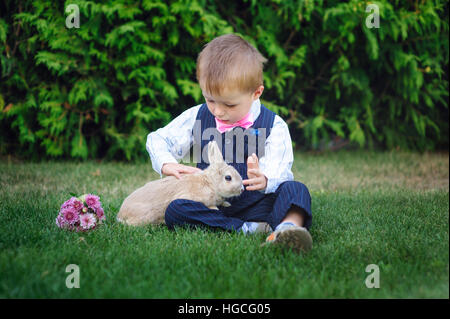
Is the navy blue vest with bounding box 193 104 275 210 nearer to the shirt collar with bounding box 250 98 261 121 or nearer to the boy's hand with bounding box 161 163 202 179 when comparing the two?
the shirt collar with bounding box 250 98 261 121

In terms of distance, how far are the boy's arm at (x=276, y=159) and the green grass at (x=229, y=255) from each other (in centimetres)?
36

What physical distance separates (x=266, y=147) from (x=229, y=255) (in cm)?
86

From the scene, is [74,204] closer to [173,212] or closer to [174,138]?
[173,212]

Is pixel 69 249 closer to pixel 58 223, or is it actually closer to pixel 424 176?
pixel 58 223

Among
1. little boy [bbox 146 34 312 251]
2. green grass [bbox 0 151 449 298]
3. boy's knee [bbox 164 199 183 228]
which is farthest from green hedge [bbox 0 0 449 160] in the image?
boy's knee [bbox 164 199 183 228]

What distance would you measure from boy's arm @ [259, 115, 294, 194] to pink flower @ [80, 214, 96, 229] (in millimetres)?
1040

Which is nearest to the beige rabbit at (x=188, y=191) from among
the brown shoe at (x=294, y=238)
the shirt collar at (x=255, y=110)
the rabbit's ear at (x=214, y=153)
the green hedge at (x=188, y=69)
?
the rabbit's ear at (x=214, y=153)

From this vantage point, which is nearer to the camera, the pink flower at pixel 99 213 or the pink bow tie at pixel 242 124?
the pink flower at pixel 99 213

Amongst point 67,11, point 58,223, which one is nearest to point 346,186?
point 58,223

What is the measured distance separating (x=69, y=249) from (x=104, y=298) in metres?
0.59

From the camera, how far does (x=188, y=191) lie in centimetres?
276

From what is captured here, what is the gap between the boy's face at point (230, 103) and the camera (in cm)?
259

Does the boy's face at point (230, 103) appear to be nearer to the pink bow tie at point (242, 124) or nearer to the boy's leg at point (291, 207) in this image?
the pink bow tie at point (242, 124)

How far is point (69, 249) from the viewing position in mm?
2221
